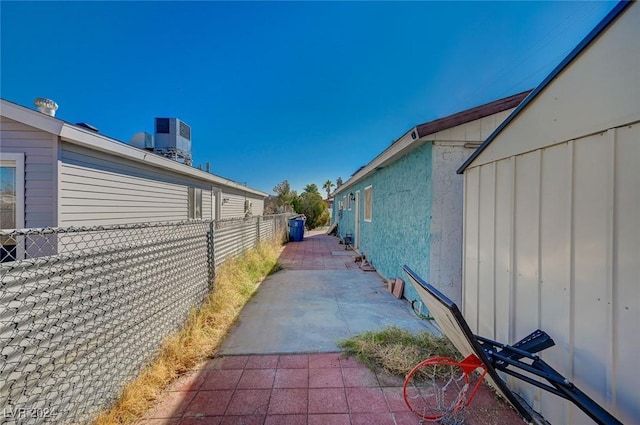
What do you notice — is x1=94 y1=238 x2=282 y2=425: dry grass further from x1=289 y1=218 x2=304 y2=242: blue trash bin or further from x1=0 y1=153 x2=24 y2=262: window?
x1=289 y1=218 x2=304 y2=242: blue trash bin

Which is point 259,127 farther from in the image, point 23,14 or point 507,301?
point 507,301

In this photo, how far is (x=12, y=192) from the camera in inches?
162

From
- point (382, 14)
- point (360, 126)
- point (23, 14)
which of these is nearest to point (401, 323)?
point (382, 14)

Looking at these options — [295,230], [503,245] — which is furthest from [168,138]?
[503,245]

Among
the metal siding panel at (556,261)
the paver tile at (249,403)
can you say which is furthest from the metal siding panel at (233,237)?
the metal siding panel at (556,261)

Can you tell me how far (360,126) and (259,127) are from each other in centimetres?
536

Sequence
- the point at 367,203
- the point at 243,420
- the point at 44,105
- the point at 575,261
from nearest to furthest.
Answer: the point at 575,261
the point at 243,420
the point at 44,105
the point at 367,203

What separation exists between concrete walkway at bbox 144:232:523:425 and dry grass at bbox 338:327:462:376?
13 centimetres

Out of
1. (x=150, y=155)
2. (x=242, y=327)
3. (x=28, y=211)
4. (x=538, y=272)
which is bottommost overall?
(x=242, y=327)

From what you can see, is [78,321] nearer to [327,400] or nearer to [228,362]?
[228,362]

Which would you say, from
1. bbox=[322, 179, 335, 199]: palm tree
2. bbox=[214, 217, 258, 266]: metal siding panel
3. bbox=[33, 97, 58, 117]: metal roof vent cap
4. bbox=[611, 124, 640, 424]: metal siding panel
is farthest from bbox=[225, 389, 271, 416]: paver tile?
bbox=[322, 179, 335, 199]: palm tree

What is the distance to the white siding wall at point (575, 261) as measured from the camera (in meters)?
1.36

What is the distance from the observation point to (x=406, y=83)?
9570 mm

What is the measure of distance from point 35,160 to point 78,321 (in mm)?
3784
